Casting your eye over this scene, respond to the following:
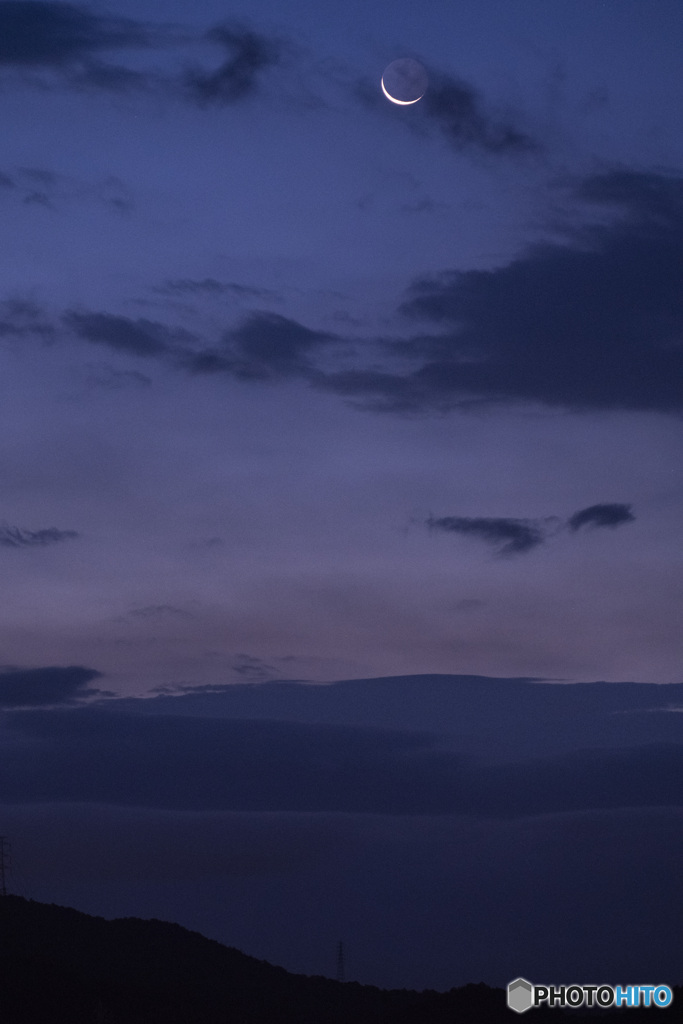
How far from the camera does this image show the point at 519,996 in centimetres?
6031

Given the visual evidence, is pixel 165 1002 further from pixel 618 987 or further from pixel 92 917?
pixel 618 987

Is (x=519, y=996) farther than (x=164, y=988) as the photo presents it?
No

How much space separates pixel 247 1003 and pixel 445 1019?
769 inches

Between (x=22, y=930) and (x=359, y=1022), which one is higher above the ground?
(x=22, y=930)

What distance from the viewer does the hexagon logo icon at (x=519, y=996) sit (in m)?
59.1

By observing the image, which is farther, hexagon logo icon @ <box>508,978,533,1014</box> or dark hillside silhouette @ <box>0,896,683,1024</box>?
dark hillside silhouette @ <box>0,896,683,1024</box>

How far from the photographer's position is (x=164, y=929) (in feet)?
299

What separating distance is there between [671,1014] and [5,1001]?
39.3 meters

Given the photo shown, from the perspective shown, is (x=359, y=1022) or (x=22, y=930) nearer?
(x=359, y=1022)

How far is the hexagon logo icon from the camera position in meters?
59.1

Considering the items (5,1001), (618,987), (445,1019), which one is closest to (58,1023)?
(5,1001)

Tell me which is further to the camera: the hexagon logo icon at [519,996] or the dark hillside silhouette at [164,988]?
the dark hillside silhouette at [164,988]

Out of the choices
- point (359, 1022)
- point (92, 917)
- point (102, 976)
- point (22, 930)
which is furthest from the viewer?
point (92, 917)

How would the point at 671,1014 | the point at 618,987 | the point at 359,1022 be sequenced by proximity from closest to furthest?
the point at 618,987 < the point at 671,1014 < the point at 359,1022
